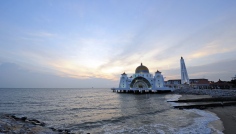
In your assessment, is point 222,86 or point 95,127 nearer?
point 95,127

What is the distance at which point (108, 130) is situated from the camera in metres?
14.7

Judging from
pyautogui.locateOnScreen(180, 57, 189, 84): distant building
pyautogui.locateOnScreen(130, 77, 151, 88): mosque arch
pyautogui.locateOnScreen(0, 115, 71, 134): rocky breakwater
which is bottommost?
pyautogui.locateOnScreen(0, 115, 71, 134): rocky breakwater

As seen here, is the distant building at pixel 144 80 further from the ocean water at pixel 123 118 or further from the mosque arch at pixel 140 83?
the ocean water at pixel 123 118

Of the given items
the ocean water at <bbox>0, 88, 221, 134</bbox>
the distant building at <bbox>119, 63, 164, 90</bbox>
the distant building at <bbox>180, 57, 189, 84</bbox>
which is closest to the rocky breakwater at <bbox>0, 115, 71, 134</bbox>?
the ocean water at <bbox>0, 88, 221, 134</bbox>

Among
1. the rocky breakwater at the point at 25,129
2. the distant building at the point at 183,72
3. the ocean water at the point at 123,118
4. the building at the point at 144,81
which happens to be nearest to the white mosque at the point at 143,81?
the building at the point at 144,81

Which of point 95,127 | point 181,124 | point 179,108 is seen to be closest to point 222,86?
point 179,108

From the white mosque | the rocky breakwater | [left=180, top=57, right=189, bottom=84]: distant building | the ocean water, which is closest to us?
the rocky breakwater

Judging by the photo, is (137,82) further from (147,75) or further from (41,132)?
(41,132)

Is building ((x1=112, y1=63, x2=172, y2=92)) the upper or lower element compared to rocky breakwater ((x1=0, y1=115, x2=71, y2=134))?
Result: upper

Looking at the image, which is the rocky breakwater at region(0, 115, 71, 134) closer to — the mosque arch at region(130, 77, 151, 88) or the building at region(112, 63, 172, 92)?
the building at region(112, 63, 172, 92)

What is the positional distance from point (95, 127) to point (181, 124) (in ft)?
26.4

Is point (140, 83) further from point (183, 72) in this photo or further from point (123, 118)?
point (123, 118)

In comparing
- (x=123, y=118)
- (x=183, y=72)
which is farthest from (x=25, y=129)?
(x=183, y=72)

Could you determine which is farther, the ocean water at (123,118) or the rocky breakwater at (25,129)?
the ocean water at (123,118)
